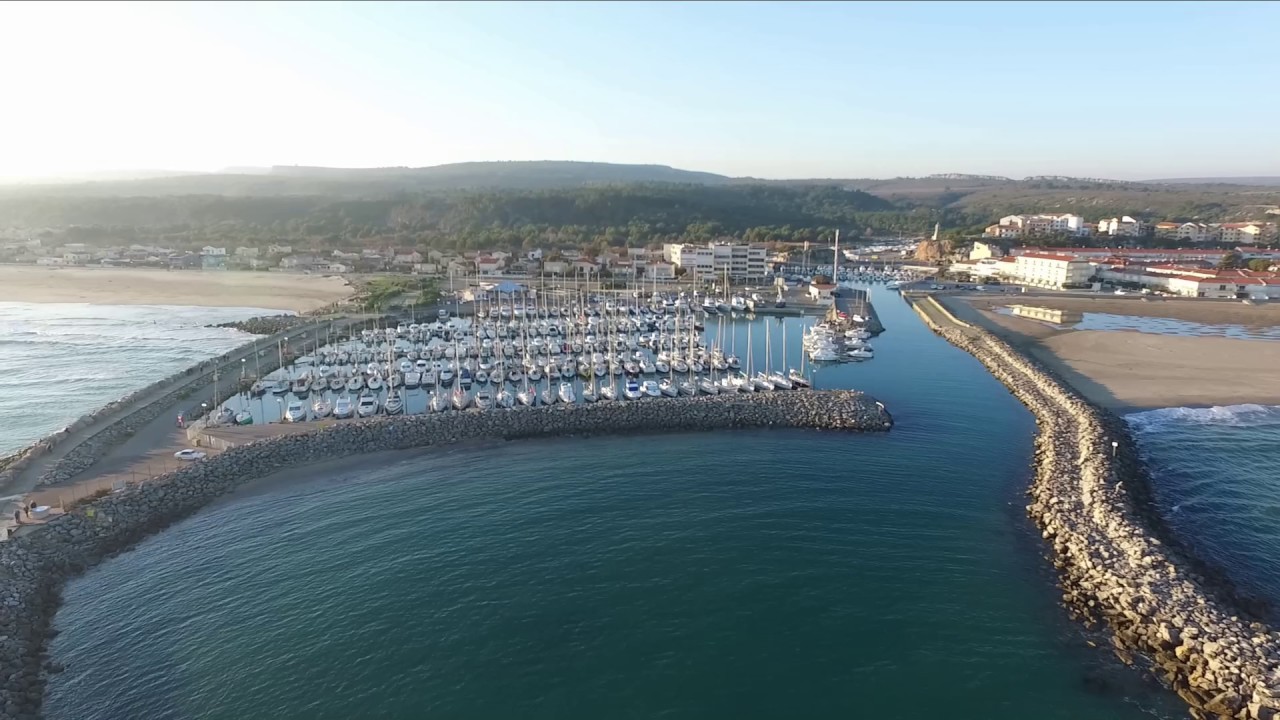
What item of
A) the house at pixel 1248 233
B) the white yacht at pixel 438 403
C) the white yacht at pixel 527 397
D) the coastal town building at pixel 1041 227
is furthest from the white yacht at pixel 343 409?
the house at pixel 1248 233

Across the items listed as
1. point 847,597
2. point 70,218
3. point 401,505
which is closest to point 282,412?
point 401,505

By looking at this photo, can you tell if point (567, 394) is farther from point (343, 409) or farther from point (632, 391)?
point (343, 409)

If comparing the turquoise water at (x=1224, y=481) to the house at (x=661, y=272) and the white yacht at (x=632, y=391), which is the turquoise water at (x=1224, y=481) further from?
the house at (x=661, y=272)

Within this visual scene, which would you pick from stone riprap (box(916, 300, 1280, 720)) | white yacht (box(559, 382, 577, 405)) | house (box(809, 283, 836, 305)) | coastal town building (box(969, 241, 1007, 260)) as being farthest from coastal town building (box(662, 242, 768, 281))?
stone riprap (box(916, 300, 1280, 720))

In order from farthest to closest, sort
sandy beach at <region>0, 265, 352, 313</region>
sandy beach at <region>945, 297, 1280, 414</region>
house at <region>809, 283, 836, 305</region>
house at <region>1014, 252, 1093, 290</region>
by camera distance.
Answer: house at <region>1014, 252, 1093, 290</region> < house at <region>809, 283, 836, 305</region> < sandy beach at <region>0, 265, 352, 313</region> < sandy beach at <region>945, 297, 1280, 414</region>

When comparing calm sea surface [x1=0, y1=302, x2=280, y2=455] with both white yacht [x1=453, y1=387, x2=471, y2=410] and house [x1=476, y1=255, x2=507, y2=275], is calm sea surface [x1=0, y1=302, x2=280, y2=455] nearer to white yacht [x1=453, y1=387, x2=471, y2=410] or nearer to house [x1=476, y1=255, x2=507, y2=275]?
white yacht [x1=453, y1=387, x2=471, y2=410]

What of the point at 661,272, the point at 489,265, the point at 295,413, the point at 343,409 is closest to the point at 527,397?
the point at 343,409
